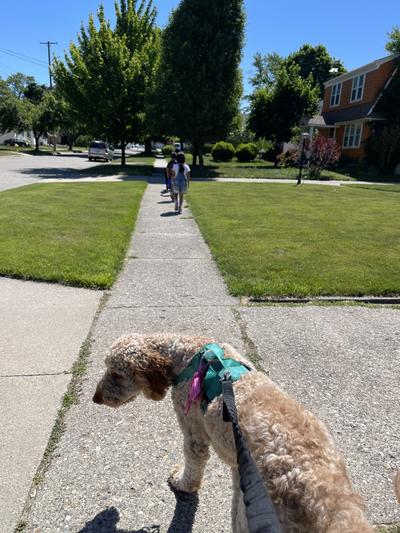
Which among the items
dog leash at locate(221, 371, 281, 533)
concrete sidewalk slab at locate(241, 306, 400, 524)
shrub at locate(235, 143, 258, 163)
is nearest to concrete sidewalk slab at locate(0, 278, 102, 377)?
concrete sidewalk slab at locate(241, 306, 400, 524)

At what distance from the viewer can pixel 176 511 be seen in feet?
8.07

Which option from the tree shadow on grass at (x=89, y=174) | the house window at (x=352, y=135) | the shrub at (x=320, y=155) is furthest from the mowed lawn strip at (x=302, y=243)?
the house window at (x=352, y=135)

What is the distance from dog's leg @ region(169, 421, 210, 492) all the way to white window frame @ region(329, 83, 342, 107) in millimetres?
43055

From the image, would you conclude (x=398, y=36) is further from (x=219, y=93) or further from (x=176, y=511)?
(x=176, y=511)

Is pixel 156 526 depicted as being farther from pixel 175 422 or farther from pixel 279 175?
pixel 279 175

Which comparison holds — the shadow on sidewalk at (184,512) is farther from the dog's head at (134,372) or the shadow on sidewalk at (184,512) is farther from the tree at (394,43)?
the tree at (394,43)

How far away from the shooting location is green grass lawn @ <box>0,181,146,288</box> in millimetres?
6570

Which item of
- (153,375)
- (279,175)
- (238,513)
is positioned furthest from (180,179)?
(279,175)

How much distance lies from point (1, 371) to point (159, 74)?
27020 millimetres

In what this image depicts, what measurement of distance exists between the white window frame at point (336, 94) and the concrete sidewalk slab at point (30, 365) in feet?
133

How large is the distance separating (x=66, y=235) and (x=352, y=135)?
109 ft

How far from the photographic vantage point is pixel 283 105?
3600 centimetres

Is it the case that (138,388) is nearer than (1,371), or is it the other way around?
(138,388)

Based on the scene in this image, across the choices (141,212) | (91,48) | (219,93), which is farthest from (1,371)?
(91,48)
